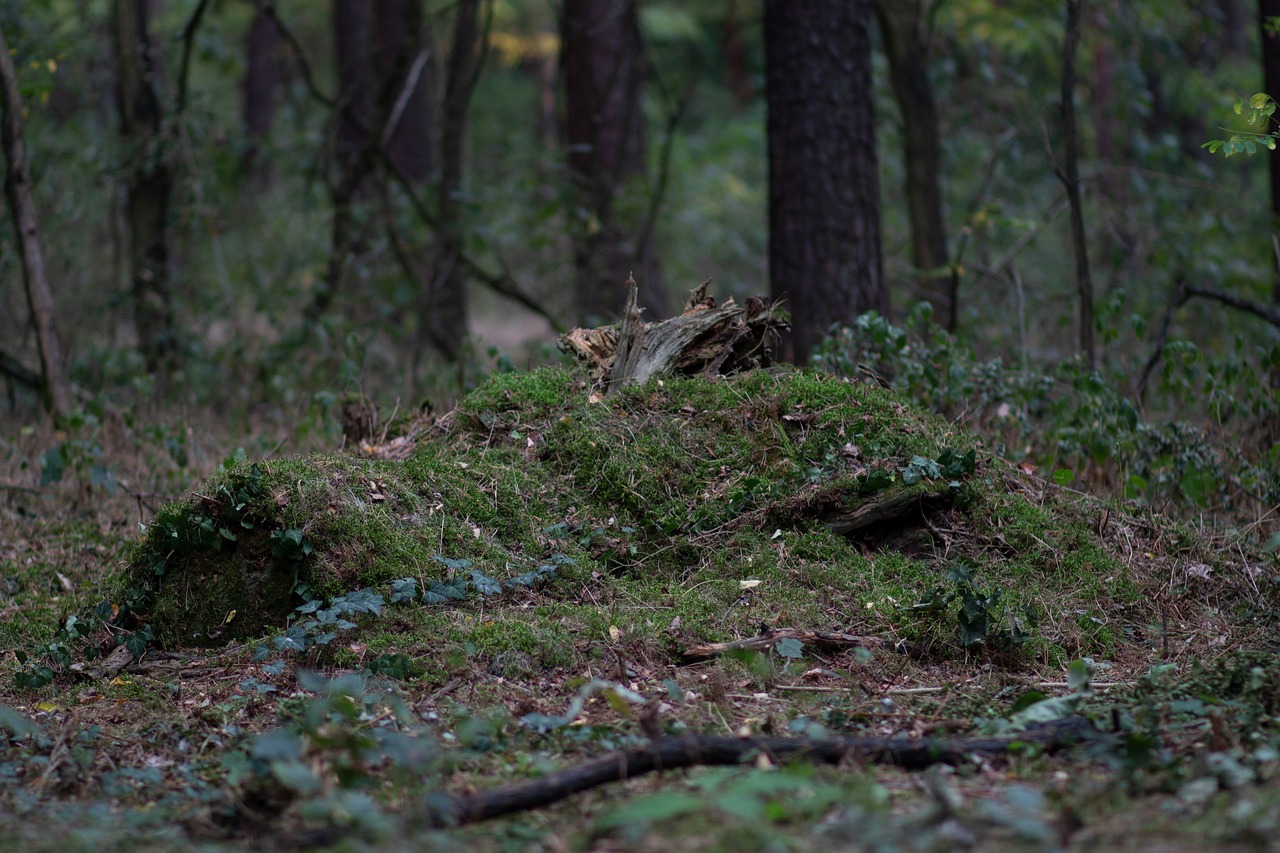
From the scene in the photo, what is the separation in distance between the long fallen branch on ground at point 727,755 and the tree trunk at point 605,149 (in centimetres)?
716

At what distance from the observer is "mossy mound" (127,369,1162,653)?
13.1 feet

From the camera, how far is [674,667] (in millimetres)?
3674

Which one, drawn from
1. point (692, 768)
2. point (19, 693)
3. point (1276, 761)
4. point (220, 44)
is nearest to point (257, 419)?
point (220, 44)

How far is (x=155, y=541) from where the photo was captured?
4.27 m

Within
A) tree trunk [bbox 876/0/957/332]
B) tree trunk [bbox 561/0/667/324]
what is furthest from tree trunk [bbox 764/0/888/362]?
tree trunk [bbox 561/0/667/324]

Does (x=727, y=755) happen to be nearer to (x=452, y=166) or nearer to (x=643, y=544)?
(x=643, y=544)

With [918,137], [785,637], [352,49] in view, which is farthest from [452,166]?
[785,637]

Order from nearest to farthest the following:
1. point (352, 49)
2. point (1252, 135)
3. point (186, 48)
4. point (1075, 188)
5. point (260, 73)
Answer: point (1252, 135) → point (1075, 188) → point (186, 48) → point (352, 49) → point (260, 73)

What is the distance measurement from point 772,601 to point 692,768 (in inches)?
52.4

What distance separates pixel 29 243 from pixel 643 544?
16.8 feet

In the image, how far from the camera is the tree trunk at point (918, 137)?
9.60m

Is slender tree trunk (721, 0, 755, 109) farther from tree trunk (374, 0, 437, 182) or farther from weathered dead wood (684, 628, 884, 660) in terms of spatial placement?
weathered dead wood (684, 628, 884, 660)

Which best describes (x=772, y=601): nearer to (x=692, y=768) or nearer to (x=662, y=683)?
(x=662, y=683)

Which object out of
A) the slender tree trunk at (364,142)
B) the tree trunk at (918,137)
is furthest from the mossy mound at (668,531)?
the tree trunk at (918,137)
